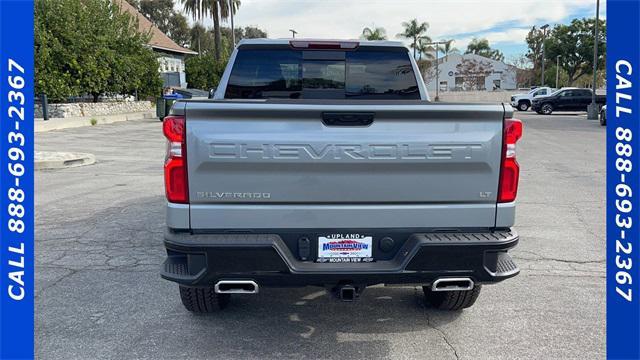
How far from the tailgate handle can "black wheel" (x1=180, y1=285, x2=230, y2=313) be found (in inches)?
61.5

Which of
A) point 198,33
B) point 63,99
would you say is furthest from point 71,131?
point 198,33

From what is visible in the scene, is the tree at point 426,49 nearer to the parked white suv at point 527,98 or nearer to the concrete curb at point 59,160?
the parked white suv at point 527,98

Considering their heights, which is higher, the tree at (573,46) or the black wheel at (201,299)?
the tree at (573,46)

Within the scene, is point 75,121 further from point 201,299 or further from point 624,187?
point 624,187

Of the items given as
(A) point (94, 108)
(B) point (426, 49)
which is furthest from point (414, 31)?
(A) point (94, 108)

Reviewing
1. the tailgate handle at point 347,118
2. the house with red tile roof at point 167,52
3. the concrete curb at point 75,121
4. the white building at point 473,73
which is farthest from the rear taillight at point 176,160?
the white building at point 473,73

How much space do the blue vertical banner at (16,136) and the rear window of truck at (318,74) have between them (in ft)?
7.45

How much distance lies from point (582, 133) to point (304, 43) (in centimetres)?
1987

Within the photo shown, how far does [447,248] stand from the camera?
3.17m

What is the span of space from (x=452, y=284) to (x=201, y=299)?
1.81m

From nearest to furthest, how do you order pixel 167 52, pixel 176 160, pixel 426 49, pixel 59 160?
pixel 176 160, pixel 59 160, pixel 167 52, pixel 426 49

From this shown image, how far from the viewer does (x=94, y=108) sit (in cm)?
2677

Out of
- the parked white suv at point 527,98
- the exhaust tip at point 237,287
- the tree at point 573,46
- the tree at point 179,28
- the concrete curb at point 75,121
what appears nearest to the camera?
the exhaust tip at point 237,287

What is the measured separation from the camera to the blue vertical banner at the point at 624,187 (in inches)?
102
